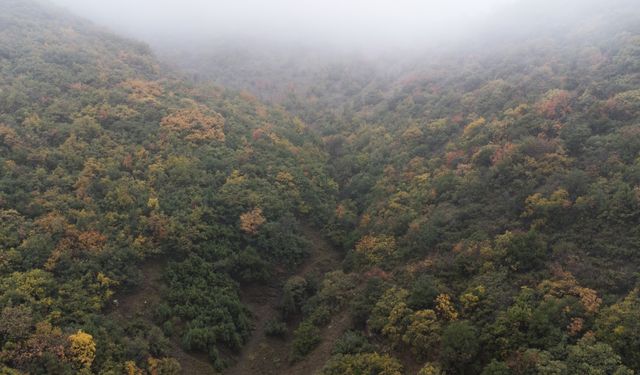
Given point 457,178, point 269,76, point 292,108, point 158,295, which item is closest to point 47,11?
point 269,76

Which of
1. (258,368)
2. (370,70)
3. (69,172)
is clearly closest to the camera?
(258,368)

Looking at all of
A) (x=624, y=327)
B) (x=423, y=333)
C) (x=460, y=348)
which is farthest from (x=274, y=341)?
(x=624, y=327)

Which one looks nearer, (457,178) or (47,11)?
(457,178)

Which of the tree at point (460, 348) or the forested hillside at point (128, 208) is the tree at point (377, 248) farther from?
the tree at point (460, 348)

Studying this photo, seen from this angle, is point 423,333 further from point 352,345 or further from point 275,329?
point 275,329

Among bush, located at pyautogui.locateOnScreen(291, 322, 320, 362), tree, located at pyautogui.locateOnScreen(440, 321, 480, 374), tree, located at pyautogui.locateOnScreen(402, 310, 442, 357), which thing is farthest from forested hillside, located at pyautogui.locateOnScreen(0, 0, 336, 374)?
tree, located at pyautogui.locateOnScreen(440, 321, 480, 374)

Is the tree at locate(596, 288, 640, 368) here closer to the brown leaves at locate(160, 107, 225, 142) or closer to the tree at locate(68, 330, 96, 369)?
the tree at locate(68, 330, 96, 369)

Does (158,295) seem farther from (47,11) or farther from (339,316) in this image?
(47,11)
